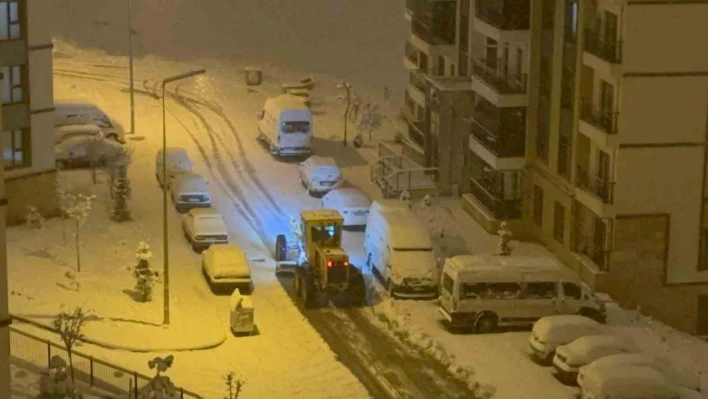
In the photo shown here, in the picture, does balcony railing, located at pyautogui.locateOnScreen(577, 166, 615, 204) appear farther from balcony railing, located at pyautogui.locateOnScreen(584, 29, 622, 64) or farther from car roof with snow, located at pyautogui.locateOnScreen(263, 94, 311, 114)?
car roof with snow, located at pyautogui.locateOnScreen(263, 94, 311, 114)

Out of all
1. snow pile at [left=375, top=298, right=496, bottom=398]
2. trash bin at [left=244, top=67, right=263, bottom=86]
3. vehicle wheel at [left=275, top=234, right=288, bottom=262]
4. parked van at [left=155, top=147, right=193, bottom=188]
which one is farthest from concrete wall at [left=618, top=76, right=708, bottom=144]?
trash bin at [left=244, top=67, right=263, bottom=86]

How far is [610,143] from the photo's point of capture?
161ft

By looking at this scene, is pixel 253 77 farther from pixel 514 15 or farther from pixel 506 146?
pixel 514 15

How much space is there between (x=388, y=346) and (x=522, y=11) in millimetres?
16809

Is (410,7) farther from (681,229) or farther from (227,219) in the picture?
(681,229)

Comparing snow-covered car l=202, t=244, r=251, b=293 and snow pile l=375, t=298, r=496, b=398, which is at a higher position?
snow-covered car l=202, t=244, r=251, b=293

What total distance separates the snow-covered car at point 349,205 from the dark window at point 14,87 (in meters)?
12.6

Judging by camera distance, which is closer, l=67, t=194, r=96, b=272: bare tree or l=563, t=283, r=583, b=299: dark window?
l=563, t=283, r=583, b=299: dark window

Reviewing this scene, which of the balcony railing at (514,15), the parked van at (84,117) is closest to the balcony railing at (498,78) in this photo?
the balcony railing at (514,15)

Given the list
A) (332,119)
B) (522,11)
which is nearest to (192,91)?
(332,119)

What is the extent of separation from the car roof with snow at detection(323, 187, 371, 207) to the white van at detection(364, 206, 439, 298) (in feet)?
17.6

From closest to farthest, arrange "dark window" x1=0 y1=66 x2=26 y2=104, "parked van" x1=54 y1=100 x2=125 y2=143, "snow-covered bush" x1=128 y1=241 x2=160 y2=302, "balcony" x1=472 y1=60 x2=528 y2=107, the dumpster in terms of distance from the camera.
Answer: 1. the dumpster
2. "snow-covered bush" x1=128 y1=241 x2=160 y2=302
3. "dark window" x1=0 y1=66 x2=26 y2=104
4. "balcony" x1=472 y1=60 x2=528 y2=107
5. "parked van" x1=54 y1=100 x2=125 y2=143

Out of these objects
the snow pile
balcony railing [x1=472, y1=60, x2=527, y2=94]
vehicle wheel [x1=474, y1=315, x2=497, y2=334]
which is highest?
balcony railing [x1=472, y1=60, x2=527, y2=94]

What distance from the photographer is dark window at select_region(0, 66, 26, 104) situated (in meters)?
55.9
